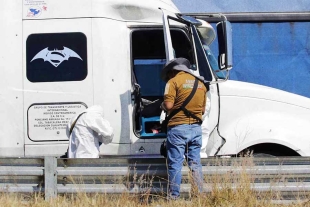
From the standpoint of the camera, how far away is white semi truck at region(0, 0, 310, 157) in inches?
427

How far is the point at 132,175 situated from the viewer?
31.0 feet

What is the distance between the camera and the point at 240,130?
10.9 metres

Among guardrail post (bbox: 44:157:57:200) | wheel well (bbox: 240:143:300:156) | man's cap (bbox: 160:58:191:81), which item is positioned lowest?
guardrail post (bbox: 44:157:57:200)

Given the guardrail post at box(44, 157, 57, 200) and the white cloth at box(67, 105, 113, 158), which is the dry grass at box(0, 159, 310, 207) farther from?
the white cloth at box(67, 105, 113, 158)

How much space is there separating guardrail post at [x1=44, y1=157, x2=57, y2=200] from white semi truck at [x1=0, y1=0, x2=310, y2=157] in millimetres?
1428

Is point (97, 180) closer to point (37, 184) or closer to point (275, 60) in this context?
point (37, 184)

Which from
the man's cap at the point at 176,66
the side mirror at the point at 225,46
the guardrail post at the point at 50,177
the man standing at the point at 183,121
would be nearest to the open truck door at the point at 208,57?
the side mirror at the point at 225,46

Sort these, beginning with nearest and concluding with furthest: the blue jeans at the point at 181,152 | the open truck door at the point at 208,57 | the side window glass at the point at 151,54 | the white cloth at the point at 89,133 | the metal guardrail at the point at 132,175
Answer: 1. the blue jeans at the point at 181,152
2. the metal guardrail at the point at 132,175
3. the white cloth at the point at 89,133
4. the open truck door at the point at 208,57
5. the side window glass at the point at 151,54

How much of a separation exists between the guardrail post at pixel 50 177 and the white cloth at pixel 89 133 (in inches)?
35.8

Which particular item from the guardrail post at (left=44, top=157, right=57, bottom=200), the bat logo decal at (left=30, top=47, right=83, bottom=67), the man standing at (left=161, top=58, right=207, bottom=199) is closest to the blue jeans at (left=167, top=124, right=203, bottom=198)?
the man standing at (left=161, top=58, right=207, bottom=199)

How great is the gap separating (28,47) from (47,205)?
2494mm

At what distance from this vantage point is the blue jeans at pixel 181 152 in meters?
9.28

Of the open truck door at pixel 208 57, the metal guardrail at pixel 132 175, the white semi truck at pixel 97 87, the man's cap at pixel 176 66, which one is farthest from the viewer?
the white semi truck at pixel 97 87

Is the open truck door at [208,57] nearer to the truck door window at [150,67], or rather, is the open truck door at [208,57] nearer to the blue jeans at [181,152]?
the truck door window at [150,67]
